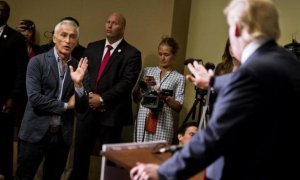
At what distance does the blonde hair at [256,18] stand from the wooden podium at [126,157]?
1.71 feet

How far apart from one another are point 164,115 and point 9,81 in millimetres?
1182

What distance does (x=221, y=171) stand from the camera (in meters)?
1.39

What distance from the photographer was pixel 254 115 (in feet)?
4.20

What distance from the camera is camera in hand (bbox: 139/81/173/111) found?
342cm

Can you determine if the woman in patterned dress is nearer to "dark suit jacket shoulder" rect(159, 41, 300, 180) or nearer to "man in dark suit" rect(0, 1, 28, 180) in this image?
Answer: "man in dark suit" rect(0, 1, 28, 180)

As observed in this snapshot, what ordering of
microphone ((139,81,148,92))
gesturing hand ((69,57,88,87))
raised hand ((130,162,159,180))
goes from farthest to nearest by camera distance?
microphone ((139,81,148,92)) < gesturing hand ((69,57,88,87)) < raised hand ((130,162,159,180))

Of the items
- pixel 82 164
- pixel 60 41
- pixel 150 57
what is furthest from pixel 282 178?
pixel 150 57

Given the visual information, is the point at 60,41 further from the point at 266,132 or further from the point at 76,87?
the point at 266,132

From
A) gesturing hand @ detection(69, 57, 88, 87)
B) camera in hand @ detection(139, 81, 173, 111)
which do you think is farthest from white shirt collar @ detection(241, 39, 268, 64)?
camera in hand @ detection(139, 81, 173, 111)

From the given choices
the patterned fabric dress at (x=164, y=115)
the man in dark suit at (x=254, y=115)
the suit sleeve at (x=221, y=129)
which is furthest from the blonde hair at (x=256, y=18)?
the patterned fabric dress at (x=164, y=115)

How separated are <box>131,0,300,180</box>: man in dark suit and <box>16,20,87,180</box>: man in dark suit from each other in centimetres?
147

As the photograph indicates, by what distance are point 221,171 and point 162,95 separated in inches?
81.6

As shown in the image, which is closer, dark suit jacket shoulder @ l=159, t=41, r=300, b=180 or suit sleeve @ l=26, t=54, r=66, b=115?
dark suit jacket shoulder @ l=159, t=41, r=300, b=180

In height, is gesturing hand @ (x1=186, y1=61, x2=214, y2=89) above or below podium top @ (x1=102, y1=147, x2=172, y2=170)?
above
